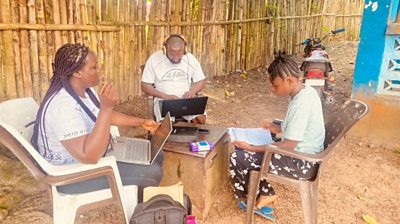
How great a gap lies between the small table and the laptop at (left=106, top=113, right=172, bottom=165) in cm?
19

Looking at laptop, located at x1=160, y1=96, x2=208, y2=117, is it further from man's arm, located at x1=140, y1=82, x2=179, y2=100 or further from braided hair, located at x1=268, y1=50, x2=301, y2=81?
braided hair, located at x1=268, y1=50, x2=301, y2=81

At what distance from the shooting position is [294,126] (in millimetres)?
2572

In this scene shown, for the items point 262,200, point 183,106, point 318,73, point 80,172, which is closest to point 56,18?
point 183,106

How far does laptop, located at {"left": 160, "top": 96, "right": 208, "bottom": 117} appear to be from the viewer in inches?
130

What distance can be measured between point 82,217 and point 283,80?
2.08 m

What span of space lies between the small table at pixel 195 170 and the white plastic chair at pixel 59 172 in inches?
19.3

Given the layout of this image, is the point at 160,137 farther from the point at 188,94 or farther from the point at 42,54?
the point at 42,54

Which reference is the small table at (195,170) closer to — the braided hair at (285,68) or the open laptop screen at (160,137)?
the open laptop screen at (160,137)

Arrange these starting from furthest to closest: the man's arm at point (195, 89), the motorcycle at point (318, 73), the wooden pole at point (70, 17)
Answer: the motorcycle at point (318, 73), the wooden pole at point (70, 17), the man's arm at point (195, 89)

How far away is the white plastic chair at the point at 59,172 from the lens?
2.08 metres

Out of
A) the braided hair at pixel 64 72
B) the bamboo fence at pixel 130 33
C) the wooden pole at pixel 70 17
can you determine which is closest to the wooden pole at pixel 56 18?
the bamboo fence at pixel 130 33

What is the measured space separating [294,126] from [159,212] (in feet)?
3.75

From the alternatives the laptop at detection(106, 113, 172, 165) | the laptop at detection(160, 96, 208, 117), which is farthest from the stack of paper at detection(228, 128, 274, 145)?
the laptop at detection(106, 113, 172, 165)

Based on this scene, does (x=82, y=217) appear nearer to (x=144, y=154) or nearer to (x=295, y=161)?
(x=144, y=154)
